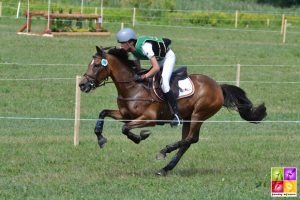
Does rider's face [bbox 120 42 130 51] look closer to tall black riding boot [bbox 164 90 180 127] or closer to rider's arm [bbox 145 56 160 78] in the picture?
rider's arm [bbox 145 56 160 78]

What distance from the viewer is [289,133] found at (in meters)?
18.5

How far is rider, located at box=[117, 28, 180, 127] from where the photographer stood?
12.4m

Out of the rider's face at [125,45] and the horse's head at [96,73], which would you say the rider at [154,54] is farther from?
the horse's head at [96,73]

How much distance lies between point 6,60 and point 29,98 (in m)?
7.08

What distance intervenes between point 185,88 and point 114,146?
3.16m

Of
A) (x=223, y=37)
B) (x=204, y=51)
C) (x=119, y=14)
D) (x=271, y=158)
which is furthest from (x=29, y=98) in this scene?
(x=119, y=14)

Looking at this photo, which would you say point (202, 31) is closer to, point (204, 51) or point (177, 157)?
point (204, 51)

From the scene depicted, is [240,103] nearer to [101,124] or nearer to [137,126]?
[137,126]

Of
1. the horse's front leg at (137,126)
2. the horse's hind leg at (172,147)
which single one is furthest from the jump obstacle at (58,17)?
the horse's front leg at (137,126)

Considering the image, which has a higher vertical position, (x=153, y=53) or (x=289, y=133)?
(x=153, y=53)

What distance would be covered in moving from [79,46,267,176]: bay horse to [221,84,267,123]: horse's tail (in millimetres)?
209

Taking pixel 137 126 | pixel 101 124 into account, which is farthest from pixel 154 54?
pixel 101 124

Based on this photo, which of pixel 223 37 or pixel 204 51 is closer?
pixel 204 51

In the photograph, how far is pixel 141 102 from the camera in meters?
12.6
